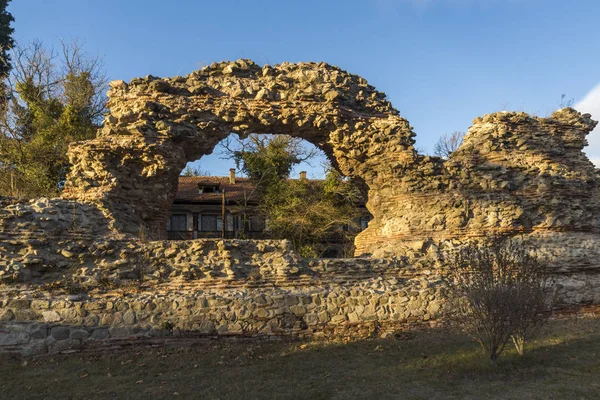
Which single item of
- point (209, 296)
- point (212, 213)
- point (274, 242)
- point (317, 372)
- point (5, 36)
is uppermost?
point (5, 36)

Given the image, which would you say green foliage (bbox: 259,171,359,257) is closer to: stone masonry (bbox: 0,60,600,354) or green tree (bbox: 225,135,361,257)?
green tree (bbox: 225,135,361,257)

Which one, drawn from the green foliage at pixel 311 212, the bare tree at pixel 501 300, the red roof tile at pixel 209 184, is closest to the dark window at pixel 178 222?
the red roof tile at pixel 209 184

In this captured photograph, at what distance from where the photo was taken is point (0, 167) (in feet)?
52.0

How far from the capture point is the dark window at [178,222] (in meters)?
22.8

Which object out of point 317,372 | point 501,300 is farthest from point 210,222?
point 501,300

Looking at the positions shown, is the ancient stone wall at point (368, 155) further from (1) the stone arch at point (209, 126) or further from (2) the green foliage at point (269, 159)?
(2) the green foliage at point (269, 159)

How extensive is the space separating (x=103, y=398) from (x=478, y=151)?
947cm

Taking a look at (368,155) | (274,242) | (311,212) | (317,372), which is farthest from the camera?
(311,212)

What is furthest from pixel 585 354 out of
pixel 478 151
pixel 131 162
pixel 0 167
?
pixel 0 167

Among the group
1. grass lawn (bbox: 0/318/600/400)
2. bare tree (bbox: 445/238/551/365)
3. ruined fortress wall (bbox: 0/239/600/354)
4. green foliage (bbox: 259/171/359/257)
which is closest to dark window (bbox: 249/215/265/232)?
green foliage (bbox: 259/171/359/257)

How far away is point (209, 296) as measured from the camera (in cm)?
737

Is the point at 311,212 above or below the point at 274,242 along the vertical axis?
above

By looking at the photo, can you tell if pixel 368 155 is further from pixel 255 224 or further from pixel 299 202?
pixel 255 224

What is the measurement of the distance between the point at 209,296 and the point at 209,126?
4002mm
